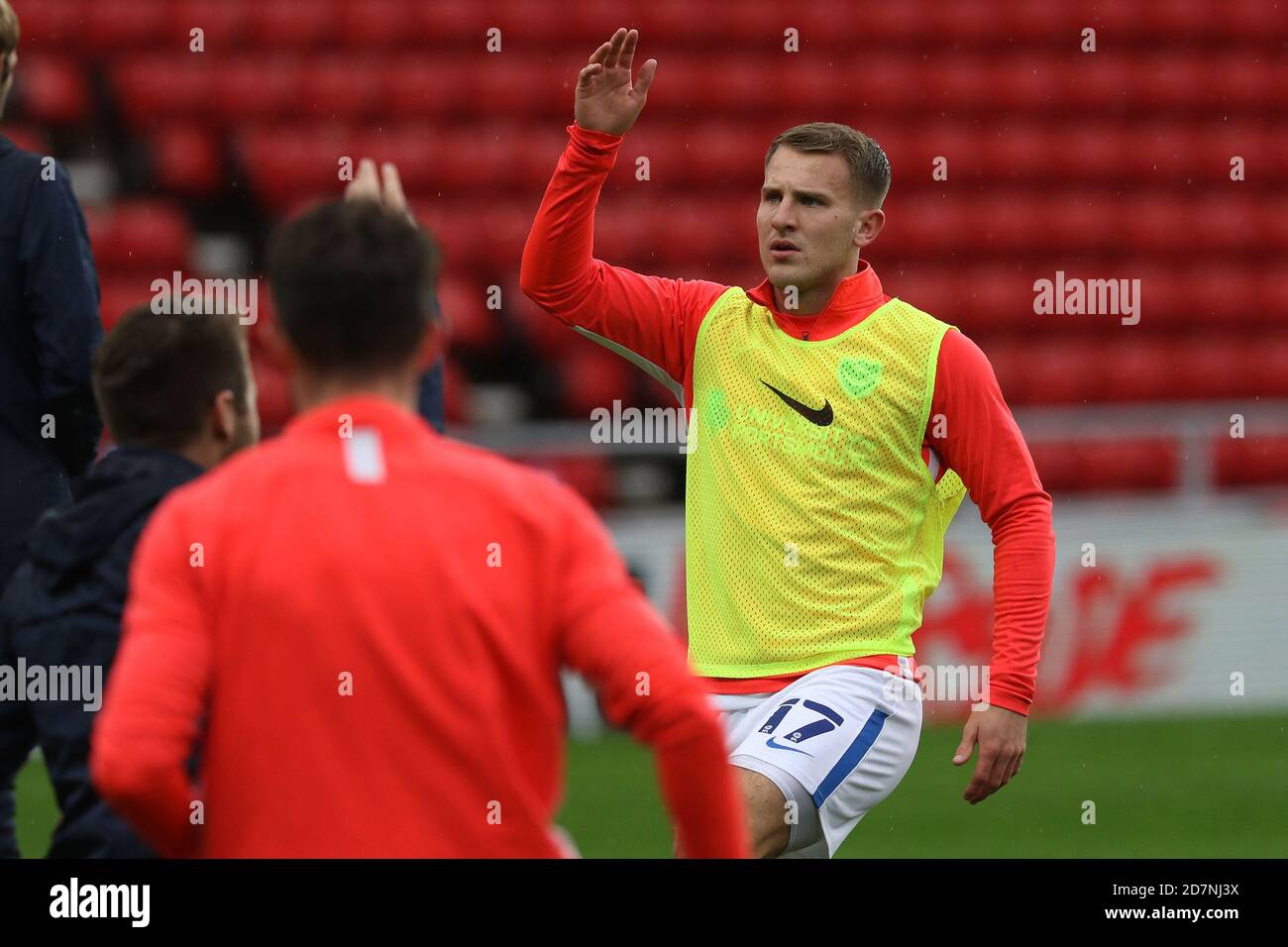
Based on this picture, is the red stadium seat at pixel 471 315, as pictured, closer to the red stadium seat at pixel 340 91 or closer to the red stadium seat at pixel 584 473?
the red stadium seat at pixel 340 91

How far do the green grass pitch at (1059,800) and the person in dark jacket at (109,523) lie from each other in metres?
3.46

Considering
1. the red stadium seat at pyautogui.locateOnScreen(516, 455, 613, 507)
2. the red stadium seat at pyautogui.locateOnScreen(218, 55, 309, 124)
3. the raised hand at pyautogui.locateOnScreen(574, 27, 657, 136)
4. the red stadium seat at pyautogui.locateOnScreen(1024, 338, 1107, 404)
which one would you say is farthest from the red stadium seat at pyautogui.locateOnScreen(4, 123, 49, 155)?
the raised hand at pyautogui.locateOnScreen(574, 27, 657, 136)

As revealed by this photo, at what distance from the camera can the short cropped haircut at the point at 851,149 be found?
3834 mm

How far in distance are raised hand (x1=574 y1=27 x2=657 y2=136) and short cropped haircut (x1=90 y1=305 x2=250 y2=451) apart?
132 centimetres

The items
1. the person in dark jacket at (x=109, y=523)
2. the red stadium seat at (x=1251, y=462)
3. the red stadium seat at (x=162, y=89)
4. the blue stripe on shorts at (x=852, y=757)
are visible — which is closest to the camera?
the person in dark jacket at (x=109, y=523)

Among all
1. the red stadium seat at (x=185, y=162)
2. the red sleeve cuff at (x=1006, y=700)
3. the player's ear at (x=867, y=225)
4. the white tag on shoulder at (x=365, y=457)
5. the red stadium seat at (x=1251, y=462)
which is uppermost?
the red stadium seat at (x=185, y=162)

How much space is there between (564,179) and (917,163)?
27.6ft

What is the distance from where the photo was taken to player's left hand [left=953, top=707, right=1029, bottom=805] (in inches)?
134

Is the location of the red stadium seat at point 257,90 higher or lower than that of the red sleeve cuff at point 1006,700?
higher

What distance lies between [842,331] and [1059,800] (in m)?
3.91

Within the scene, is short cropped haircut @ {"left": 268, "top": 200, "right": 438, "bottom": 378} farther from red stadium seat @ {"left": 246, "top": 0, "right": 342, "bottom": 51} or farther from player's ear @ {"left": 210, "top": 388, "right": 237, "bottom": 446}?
red stadium seat @ {"left": 246, "top": 0, "right": 342, "bottom": 51}

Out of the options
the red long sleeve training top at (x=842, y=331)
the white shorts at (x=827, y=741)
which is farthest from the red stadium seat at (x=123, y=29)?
the white shorts at (x=827, y=741)

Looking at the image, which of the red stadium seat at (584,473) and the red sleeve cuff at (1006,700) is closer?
the red sleeve cuff at (1006,700)

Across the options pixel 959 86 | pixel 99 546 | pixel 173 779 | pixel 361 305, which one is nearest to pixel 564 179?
pixel 99 546
